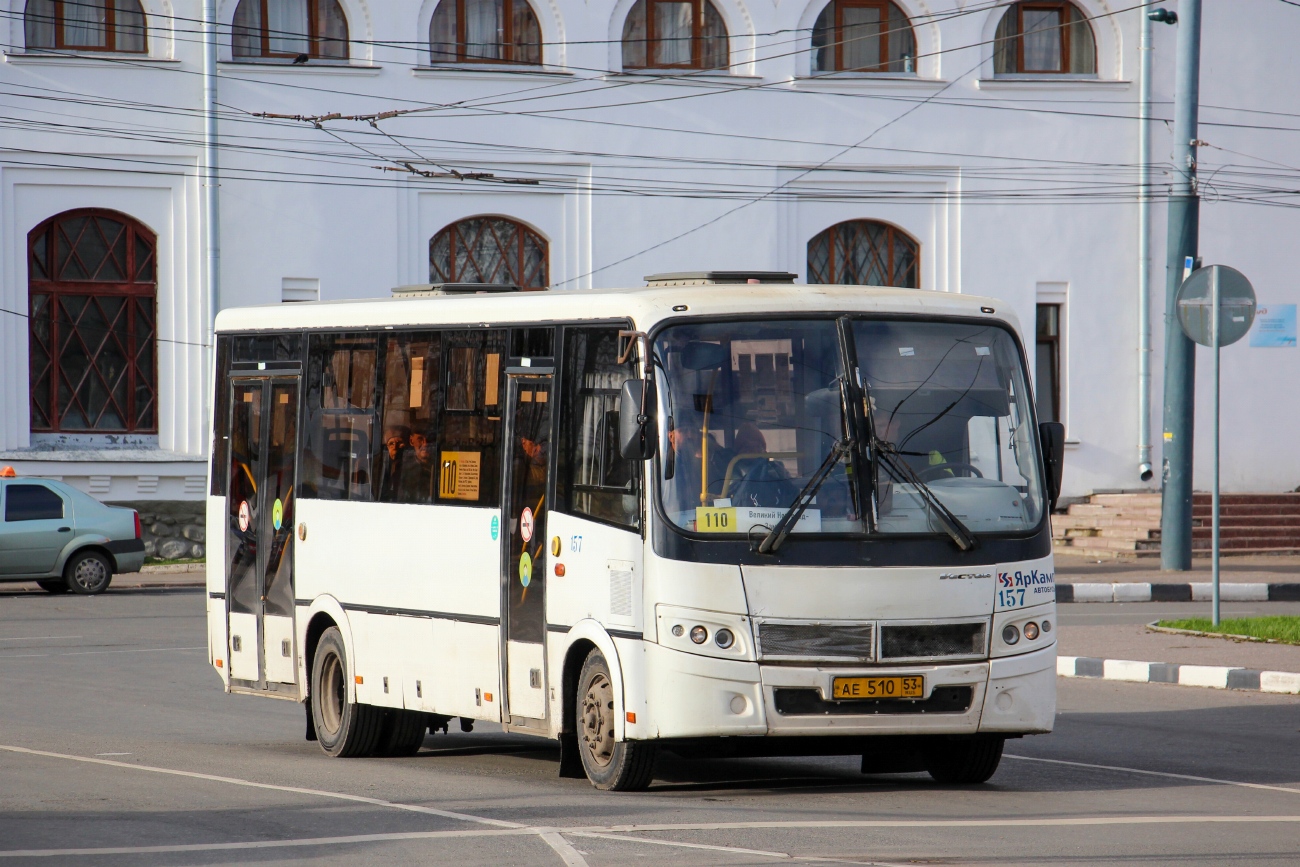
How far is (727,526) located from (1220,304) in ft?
31.0

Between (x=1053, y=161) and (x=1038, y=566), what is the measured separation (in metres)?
23.8

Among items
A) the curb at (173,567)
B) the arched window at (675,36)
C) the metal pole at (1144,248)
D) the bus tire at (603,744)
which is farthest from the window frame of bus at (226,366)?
the metal pole at (1144,248)

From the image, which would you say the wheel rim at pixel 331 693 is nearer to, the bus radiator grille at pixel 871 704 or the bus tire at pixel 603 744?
the bus tire at pixel 603 744

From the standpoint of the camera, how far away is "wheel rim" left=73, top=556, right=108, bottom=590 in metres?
25.3

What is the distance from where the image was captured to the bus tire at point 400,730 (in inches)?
473

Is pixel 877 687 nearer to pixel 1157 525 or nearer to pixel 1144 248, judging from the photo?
pixel 1157 525

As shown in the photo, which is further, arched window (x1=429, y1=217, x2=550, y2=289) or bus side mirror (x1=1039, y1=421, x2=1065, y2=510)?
arched window (x1=429, y1=217, x2=550, y2=289)

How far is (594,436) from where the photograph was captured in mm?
9953

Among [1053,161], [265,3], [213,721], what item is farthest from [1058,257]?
[213,721]

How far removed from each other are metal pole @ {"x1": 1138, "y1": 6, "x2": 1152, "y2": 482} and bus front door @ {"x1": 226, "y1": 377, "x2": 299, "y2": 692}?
72.7 ft

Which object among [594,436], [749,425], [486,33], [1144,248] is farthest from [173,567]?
[749,425]

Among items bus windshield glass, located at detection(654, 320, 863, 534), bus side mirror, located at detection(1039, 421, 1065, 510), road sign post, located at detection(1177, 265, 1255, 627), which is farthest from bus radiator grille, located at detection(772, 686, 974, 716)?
road sign post, located at detection(1177, 265, 1255, 627)

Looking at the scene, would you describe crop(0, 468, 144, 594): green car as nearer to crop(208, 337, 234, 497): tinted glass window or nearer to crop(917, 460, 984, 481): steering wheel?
crop(208, 337, 234, 497): tinted glass window

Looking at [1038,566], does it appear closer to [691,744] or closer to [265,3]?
[691,744]
